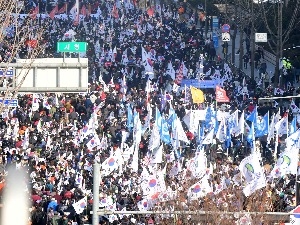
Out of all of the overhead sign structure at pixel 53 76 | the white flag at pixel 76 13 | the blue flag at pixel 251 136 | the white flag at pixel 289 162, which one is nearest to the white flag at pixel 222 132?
the blue flag at pixel 251 136

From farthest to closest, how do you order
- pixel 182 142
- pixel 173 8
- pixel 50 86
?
1. pixel 173 8
2. pixel 182 142
3. pixel 50 86

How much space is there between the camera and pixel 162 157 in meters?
37.2

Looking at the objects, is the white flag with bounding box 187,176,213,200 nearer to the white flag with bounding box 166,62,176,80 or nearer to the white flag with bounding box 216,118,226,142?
the white flag with bounding box 216,118,226,142

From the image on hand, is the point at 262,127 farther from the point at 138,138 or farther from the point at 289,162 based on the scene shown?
the point at 289,162

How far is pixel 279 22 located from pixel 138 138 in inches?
794

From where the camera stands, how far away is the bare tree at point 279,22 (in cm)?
5775

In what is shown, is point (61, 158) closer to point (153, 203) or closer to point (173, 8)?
point (153, 203)

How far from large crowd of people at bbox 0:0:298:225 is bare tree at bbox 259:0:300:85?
1859 millimetres

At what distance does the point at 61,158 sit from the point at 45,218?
690 centimetres

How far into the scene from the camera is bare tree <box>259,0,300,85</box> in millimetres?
57750

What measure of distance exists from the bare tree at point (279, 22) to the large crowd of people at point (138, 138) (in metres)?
1.86

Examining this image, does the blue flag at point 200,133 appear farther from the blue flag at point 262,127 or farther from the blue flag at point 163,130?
the blue flag at point 262,127

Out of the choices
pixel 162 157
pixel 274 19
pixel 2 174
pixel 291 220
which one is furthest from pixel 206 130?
pixel 274 19

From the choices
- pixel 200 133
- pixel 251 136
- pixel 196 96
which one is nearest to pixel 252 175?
pixel 251 136
